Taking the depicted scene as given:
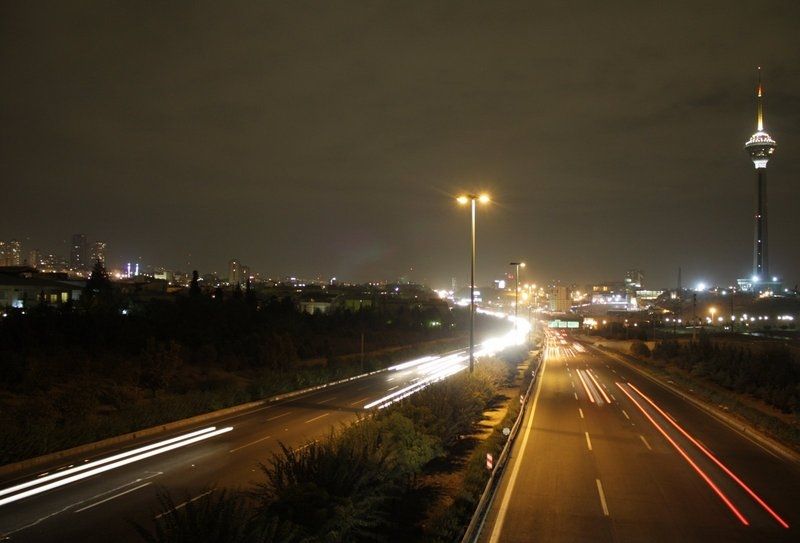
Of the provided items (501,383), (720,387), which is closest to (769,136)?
(720,387)

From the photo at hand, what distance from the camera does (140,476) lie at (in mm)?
14266

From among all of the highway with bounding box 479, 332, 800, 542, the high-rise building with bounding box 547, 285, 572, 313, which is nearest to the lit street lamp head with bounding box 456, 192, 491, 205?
the highway with bounding box 479, 332, 800, 542

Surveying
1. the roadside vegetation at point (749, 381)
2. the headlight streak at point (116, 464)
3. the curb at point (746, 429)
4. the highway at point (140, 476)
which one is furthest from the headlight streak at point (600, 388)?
the headlight streak at point (116, 464)

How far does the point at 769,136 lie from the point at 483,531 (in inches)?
8367

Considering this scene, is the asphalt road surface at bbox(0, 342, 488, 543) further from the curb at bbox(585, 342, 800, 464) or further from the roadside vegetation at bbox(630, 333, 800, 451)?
the roadside vegetation at bbox(630, 333, 800, 451)

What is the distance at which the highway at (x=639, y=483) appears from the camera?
36.3 feet

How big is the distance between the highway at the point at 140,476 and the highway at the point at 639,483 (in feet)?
14.6

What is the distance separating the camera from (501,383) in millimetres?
33875

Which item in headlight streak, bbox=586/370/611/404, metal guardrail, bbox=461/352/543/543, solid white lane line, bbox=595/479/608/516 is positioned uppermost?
metal guardrail, bbox=461/352/543/543

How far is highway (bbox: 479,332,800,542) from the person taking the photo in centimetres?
1108

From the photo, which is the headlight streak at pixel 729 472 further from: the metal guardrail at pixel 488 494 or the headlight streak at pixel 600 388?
the metal guardrail at pixel 488 494

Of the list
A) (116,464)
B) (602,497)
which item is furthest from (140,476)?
(602,497)

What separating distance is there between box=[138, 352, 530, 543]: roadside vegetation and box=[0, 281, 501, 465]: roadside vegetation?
849 cm

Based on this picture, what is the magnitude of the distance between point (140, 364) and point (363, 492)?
2549cm
